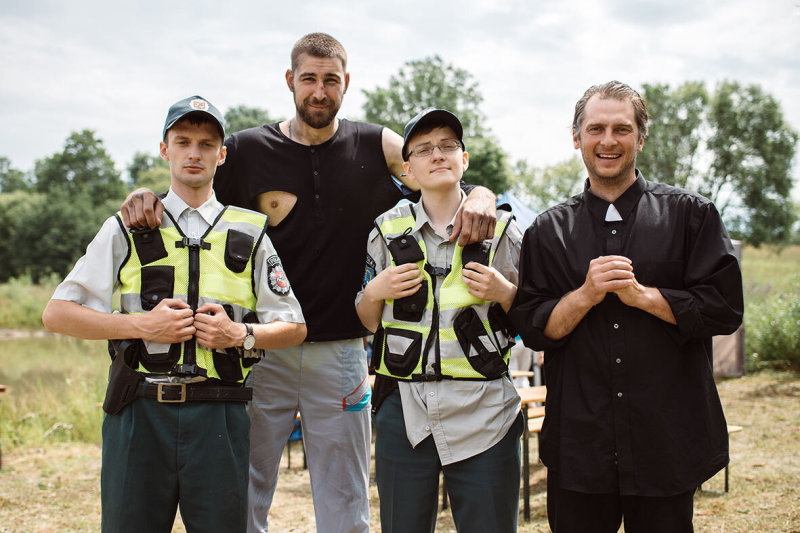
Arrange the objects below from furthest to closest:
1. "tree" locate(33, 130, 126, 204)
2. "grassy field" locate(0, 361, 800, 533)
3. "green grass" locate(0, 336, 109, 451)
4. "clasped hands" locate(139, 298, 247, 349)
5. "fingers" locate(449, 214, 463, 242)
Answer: "tree" locate(33, 130, 126, 204)
"green grass" locate(0, 336, 109, 451)
"grassy field" locate(0, 361, 800, 533)
"fingers" locate(449, 214, 463, 242)
"clasped hands" locate(139, 298, 247, 349)

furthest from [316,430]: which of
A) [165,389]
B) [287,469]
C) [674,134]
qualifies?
[674,134]

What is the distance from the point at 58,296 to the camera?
2.37 metres

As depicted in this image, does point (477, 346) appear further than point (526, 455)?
No

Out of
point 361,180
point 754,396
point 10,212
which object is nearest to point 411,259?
point 361,180

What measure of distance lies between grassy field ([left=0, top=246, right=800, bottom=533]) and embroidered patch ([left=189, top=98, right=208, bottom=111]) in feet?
11.5

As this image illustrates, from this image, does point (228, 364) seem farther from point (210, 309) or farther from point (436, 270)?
point (436, 270)

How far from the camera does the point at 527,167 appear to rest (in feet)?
175

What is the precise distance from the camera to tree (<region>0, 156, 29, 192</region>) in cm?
7600

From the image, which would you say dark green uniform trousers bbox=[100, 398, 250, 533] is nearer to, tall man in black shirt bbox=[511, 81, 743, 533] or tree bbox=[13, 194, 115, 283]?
tall man in black shirt bbox=[511, 81, 743, 533]

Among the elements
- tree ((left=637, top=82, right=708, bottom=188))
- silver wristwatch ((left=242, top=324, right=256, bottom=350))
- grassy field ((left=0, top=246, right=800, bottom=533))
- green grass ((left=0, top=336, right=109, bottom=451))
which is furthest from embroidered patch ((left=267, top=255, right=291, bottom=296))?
tree ((left=637, top=82, right=708, bottom=188))

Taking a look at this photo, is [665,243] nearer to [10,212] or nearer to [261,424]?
[261,424]

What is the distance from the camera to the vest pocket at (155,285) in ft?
7.98

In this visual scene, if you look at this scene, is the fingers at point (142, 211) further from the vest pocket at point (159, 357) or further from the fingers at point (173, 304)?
the vest pocket at point (159, 357)

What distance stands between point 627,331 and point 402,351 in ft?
2.82
